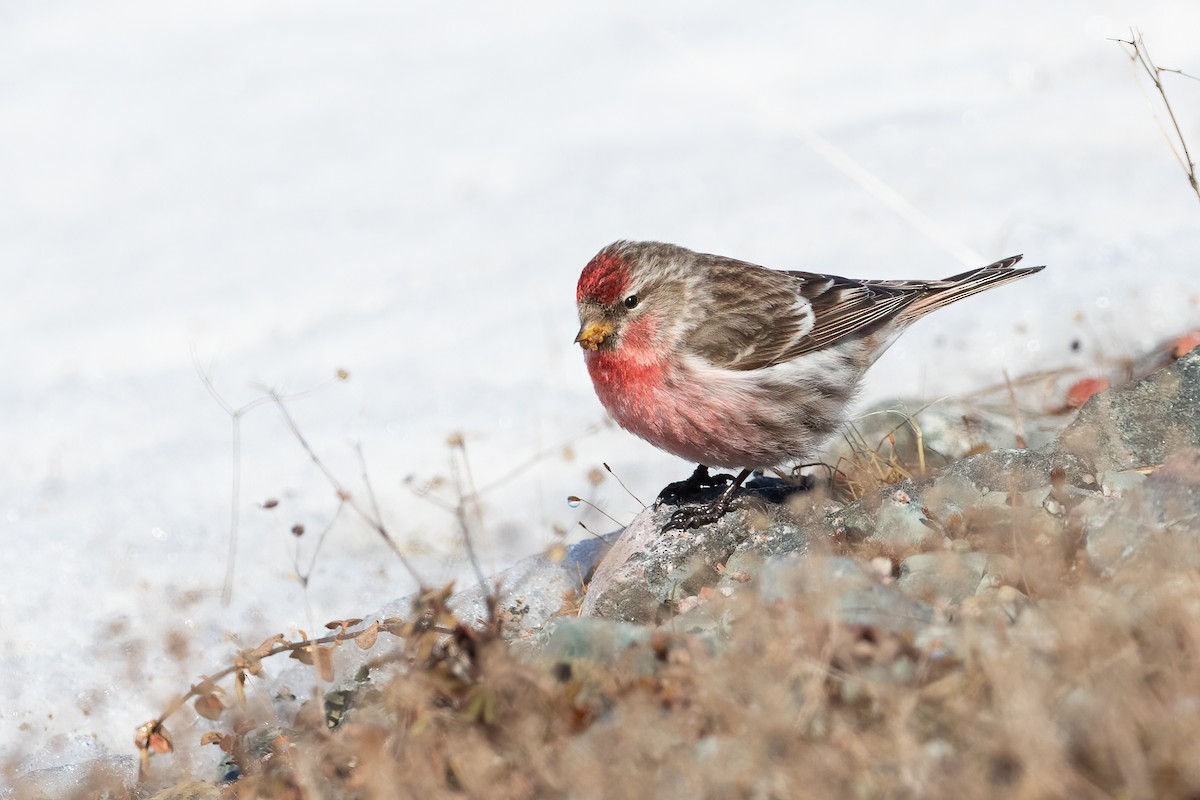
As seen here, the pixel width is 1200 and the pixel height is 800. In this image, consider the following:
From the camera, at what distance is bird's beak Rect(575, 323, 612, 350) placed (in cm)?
471

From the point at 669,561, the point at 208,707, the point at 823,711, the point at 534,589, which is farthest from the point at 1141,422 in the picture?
the point at 208,707

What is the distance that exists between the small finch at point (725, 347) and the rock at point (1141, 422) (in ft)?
3.46

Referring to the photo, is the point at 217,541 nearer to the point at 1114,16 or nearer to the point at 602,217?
the point at 602,217

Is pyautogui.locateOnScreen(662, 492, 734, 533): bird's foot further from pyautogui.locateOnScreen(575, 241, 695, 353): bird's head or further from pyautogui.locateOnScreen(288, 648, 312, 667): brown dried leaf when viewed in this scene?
pyautogui.locateOnScreen(288, 648, 312, 667): brown dried leaf

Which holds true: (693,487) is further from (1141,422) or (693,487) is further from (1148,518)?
(1148,518)

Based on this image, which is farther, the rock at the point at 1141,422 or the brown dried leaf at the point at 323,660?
the rock at the point at 1141,422

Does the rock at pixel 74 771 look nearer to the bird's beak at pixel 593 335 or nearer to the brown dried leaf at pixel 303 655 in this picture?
the brown dried leaf at pixel 303 655

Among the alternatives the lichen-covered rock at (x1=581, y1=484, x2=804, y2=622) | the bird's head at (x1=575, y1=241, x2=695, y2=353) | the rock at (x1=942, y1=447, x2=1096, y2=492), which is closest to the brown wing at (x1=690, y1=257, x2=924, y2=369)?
the bird's head at (x1=575, y1=241, x2=695, y2=353)

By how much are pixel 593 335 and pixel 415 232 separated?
4163mm

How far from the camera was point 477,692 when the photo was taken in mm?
2625

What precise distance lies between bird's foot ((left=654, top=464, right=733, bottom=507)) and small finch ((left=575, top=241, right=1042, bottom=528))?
0.07ft

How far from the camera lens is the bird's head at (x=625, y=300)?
15.5ft

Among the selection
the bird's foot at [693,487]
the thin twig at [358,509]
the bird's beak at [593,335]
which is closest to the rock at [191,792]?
the thin twig at [358,509]

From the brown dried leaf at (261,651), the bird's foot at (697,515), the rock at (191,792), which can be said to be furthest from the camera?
the bird's foot at (697,515)
